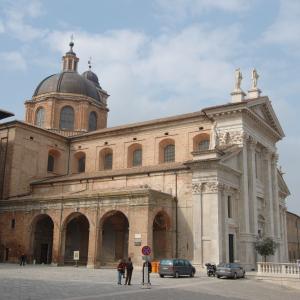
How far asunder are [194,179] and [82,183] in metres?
10.1

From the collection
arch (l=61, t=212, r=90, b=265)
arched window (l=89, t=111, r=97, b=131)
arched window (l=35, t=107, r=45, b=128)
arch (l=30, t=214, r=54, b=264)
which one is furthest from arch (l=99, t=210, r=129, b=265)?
arched window (l=35, t=107, r=45, b=128)

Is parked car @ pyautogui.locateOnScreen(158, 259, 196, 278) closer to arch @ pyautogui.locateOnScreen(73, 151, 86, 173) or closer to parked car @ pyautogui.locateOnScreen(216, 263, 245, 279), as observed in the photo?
parked car @ pyautogui.locateOnScreen(216, 263, 245, 279)

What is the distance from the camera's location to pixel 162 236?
3084 centimetres

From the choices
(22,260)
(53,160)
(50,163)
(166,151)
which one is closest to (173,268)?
(22,260)

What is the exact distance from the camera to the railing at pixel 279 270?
23.8 metres

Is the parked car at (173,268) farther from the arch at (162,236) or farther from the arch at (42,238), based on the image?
the arch at (42,238)

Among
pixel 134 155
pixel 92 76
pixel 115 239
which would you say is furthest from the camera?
pixel 92 76

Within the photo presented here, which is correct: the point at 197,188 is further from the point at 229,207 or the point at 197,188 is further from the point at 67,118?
the point at 67,118

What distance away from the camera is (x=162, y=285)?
61.7 feet

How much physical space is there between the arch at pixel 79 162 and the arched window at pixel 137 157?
575 cm

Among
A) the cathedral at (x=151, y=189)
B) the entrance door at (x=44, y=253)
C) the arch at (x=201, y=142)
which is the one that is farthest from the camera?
the arch at (x=201, y=142)

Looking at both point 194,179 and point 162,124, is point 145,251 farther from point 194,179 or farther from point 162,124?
point 162,124

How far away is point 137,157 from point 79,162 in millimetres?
6958

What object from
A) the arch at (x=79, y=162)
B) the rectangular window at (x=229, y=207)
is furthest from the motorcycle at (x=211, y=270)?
the arch at (x=79, y=162)
